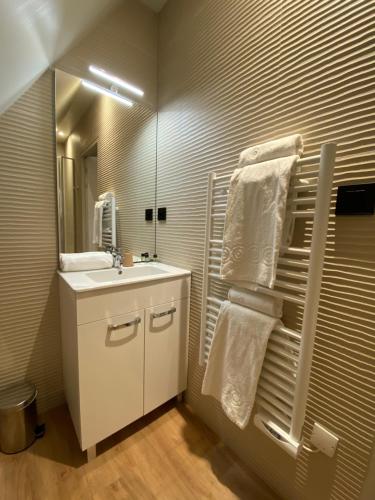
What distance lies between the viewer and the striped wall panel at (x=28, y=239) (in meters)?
1.13

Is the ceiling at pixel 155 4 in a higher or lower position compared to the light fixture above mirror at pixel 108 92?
higher

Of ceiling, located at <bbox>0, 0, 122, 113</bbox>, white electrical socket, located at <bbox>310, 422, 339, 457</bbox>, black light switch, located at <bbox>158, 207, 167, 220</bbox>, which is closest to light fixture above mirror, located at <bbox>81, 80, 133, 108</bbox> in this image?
ceiling, located at <bbox>0, 0, 122, 113</bbox>

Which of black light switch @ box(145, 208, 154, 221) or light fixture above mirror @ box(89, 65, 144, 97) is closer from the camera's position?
light fixture above mirror @ box(89, 65, 144, 97)

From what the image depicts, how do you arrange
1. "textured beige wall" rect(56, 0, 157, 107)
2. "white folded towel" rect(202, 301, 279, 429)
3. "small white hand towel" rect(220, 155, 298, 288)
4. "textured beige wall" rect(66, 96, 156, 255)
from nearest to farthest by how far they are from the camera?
"small white hand towel" rect(220, 155, 298, 288)
"white folded towel" rect(202, 301, 279, 429)
"textured beige wall" rect(56, 0, 157, 107)
"textured beige wall" rect(66, 96, 156, 255)

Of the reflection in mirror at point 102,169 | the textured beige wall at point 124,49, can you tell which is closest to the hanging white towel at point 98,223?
the reflection in mirror at point 102,169

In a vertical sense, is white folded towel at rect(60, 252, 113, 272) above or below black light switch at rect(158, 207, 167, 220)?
below

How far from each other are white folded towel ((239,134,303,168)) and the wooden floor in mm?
1487

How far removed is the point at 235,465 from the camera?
3.67ft

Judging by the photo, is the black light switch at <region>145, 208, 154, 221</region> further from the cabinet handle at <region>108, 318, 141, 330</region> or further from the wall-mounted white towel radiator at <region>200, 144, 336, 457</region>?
the wall-mounted white towel radiator at <region>200, 144, 336, 457</region>

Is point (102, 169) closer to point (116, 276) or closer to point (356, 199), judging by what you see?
point (116, 276)

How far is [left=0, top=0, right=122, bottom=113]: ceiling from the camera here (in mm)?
688

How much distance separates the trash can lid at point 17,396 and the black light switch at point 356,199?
1.68 m

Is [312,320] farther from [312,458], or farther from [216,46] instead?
[216,46]

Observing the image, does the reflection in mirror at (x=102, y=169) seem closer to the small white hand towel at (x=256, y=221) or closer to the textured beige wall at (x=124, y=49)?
the textured beige wall at (x=124, y=49)
